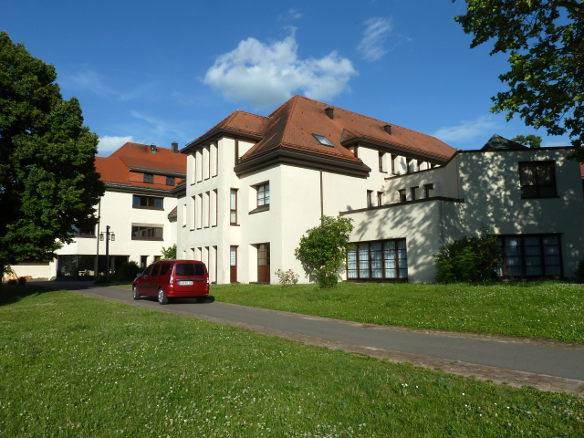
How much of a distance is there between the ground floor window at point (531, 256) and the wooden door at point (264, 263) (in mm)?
12573

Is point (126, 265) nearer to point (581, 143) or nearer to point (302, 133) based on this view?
point (302, 133)

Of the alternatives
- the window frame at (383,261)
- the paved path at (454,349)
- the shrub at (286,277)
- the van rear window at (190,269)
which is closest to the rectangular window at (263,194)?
the shrub at (286,277)

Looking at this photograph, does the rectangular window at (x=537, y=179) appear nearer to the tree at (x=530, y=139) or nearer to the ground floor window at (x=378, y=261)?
the ground floor window at (x=378, y=261)

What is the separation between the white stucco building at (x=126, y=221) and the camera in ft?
149

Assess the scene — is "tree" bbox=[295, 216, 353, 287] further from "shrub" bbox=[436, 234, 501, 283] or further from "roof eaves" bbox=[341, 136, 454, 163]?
"roof eaves" bbox=[341, 136, 454, 163]

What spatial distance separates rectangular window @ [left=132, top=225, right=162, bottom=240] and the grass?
40.8 metres

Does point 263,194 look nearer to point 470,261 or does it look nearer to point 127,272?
point 470,261

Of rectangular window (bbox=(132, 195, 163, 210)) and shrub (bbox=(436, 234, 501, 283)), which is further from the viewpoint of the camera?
rectangular window (bbox=(132, 195, 163, 210))

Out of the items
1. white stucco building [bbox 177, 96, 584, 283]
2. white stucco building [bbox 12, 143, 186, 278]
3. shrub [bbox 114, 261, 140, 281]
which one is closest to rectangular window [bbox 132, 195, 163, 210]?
white stucco building [bbox 12, 143, 186, 278]

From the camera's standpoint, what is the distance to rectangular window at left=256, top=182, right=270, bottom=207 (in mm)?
26938

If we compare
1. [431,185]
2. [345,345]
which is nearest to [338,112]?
[431,185]

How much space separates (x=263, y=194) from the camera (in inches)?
1077

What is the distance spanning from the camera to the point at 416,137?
40062mm

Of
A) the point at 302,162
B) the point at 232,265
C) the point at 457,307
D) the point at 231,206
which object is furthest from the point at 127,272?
the point at 457,307
